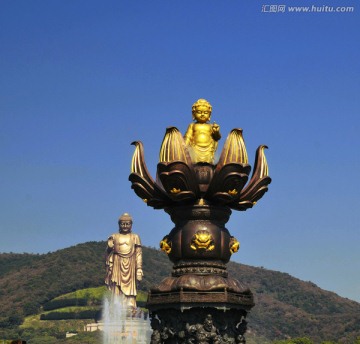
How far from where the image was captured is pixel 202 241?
421 inches

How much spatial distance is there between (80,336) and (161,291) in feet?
200

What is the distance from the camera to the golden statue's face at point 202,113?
447 inches

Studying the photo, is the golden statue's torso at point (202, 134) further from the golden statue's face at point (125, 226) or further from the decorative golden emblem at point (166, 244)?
the golden statue's face at point (125, 226)

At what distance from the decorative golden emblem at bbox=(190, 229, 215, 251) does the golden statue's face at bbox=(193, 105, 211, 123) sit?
4.68ft

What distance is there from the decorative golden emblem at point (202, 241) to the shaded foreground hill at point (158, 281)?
69.8 meters

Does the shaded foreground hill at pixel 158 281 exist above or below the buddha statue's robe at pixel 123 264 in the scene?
above

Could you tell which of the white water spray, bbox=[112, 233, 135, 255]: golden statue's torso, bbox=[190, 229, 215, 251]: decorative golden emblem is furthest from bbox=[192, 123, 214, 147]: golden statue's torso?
bbox=[112, 233, 135, 255]: golden statue's torso

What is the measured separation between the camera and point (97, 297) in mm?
92875

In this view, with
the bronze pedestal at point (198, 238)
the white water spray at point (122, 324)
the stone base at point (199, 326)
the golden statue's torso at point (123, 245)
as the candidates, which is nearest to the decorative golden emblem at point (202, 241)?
the bronze pedestal at point (198, 238)

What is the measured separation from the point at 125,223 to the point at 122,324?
20.0 feet

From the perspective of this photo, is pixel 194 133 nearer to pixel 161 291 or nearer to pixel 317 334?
pixel 161 291

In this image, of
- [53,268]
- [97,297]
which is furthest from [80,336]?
[53,268]

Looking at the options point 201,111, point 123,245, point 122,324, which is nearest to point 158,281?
point 123,245

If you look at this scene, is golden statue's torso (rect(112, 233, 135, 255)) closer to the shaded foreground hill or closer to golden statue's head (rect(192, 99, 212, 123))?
the shaded foreground hill
